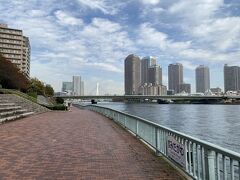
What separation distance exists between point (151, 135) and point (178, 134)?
3.36 metres

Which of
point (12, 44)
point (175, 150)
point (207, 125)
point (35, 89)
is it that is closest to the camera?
point (175, 150)

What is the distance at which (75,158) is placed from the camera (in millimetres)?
8680

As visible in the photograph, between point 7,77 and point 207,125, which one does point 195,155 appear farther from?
point 7,77

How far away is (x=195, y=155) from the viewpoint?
19.7 ft

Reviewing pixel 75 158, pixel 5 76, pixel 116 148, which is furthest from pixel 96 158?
pixel 5 76

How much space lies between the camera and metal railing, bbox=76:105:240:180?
4.82 metres

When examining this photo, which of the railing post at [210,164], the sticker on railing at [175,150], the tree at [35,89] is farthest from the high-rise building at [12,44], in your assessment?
the railing post at [210,164]

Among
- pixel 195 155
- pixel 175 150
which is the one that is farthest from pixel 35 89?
pixel 195 155

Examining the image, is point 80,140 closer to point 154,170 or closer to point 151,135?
point 151,135

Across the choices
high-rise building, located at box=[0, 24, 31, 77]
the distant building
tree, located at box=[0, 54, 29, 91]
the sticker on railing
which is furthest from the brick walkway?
the distant building

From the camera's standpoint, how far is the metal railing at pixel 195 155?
15.8ft

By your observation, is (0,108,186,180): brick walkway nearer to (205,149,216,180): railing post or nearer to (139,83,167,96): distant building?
(205,149,216,180): railing post

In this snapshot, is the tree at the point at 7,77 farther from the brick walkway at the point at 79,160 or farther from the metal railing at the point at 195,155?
the metal railing at the point at 195,155

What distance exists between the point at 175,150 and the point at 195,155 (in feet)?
4.68
